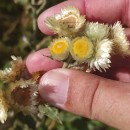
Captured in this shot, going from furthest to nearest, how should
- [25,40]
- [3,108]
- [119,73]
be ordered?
1. [25,40]
2. [119,73]
3. [3,108]

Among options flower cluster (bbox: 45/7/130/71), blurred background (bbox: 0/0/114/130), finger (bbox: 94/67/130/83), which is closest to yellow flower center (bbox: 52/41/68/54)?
flower cluster (bbox: 45/7/130/71)

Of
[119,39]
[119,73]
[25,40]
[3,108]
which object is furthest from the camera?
[25,40]

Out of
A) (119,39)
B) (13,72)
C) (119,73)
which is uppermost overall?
(119,39)

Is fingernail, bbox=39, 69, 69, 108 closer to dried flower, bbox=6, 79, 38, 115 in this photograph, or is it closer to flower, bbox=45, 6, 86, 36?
dried flower, bbox=6, 79, 38, 115

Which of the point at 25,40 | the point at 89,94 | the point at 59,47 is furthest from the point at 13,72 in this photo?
the point at 25,40

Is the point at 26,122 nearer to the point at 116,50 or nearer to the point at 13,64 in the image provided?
the point at 13,64

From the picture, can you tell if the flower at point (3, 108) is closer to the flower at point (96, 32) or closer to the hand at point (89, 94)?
the hand at point (89, 94)

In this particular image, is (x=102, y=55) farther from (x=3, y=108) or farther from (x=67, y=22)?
(x=3, y=108)
